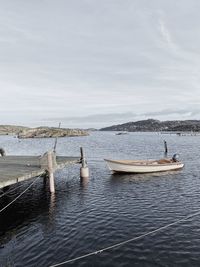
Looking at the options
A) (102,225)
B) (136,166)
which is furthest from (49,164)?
(136,166)

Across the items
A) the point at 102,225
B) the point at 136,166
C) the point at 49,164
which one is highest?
the point at 49,164

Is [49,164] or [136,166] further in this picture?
[136,166]

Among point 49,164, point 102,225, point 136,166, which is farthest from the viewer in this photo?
point 136,166

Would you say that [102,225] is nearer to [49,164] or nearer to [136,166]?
[49,164]

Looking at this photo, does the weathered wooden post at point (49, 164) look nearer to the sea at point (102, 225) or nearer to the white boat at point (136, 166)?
the sea at point (102, 225)

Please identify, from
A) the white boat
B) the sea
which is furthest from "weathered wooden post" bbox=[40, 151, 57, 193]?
the white boat

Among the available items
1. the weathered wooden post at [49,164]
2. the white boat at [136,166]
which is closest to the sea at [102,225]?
the weathered wooden post at [49,164]

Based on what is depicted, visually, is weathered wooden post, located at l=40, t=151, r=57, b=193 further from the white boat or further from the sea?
the white boat

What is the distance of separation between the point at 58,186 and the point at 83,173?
4.71m

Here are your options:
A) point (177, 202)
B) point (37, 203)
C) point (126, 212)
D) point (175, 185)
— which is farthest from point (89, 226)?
point (175, 185)

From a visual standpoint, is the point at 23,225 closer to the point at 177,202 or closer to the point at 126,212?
the point at 126,212

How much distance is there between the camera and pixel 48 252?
15.4m

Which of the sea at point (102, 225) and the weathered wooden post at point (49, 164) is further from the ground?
the weathered wooden post at point (49, 164)

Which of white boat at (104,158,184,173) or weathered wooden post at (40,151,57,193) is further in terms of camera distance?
white boat at (104,158,184,173)
